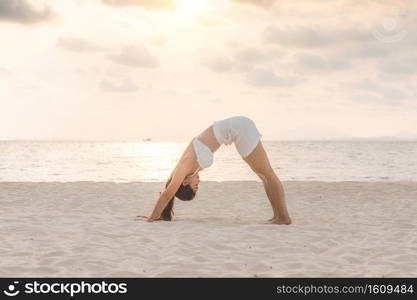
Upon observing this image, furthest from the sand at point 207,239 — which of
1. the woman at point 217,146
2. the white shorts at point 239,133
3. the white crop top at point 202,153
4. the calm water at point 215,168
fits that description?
the calm water at point 215,168

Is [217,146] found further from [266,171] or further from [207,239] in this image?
[207,239]

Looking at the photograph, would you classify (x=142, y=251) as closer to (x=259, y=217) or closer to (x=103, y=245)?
(x=103, y=245)

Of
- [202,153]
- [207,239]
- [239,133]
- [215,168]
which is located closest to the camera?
[207,239]

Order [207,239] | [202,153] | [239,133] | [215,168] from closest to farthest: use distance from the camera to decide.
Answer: [207,239] < [202,153] < [239,133] < [215,168]

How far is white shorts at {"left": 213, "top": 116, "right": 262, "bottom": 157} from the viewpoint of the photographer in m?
7.24

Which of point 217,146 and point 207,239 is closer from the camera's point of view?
point 207,239

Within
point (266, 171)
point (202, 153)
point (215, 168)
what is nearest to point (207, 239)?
point (202, 153)

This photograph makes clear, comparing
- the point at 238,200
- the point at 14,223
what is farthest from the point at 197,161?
the point at 238,200

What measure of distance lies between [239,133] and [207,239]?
1.76 m

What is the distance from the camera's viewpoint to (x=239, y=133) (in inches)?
285

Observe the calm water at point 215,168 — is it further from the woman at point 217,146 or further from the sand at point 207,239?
the woman at point 217,146

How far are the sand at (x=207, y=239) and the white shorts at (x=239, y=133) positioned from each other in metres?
1.20

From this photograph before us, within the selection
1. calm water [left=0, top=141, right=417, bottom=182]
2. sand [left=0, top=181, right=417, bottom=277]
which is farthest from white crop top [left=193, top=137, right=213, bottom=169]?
calm water [left=0, top=141, right=417, bottom=182]

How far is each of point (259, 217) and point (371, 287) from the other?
14.8 feet
